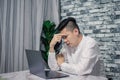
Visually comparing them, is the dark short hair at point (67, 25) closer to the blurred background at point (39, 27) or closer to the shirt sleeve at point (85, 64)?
the shirt sleeve at point (85, 64)

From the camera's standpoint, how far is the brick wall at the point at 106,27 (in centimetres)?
290

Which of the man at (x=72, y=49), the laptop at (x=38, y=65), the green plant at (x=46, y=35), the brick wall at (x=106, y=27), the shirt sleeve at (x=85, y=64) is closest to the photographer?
the laptop at (x=38, y=65)

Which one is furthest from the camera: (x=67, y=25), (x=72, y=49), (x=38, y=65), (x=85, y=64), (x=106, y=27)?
(x=106, y=27)

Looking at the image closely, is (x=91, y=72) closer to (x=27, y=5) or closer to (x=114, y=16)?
(x=114, y=16)

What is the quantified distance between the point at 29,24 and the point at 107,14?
1184 millimetres

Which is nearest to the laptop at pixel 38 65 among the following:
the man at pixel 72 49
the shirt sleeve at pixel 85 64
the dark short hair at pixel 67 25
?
the shirt sleeve at pixel 85 64

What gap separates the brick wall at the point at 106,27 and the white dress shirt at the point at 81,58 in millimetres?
646

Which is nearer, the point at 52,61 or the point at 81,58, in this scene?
the point at 81,58

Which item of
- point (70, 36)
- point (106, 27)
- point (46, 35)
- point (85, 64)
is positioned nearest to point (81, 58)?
point (85, 64)

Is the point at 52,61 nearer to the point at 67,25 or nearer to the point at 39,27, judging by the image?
the point at 67,25

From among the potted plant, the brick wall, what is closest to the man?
the brick wall

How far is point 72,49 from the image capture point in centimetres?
256

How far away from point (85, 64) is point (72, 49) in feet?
1.54

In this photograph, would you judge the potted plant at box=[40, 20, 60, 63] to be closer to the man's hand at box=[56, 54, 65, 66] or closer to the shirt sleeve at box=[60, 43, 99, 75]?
the man's hand at box=[56, 54, 65, 66]
